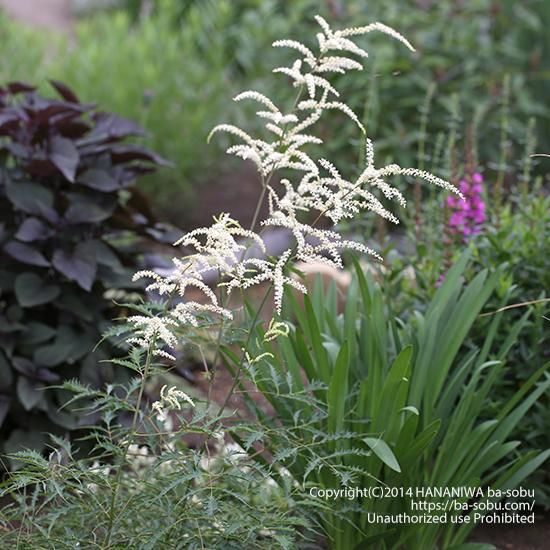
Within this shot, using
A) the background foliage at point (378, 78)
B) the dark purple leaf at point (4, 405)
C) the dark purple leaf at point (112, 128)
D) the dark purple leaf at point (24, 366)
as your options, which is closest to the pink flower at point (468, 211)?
the dark purple leaf at point (112, 128)

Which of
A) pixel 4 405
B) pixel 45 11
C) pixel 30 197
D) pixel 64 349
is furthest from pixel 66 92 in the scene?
pixel 45 11

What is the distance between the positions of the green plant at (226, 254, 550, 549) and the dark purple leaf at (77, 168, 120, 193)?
988mm

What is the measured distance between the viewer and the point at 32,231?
356 cm

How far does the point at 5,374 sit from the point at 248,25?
5.64 meters

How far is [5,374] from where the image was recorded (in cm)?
357

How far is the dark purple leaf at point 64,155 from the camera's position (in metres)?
3.51

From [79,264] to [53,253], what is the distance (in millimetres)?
121

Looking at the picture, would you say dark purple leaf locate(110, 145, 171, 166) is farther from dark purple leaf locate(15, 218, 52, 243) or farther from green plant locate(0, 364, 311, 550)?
green plant locate(0, 364, 311, 550)

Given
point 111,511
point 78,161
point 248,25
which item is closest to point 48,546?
point 111,511

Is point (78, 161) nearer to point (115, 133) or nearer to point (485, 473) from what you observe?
point (115, 133)

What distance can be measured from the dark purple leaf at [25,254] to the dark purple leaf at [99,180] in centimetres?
32

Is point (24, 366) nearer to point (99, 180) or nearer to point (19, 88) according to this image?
point (99, 180)

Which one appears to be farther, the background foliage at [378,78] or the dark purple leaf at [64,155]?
the background foliage at [378,78]

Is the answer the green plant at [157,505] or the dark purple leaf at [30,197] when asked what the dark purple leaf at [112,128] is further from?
the green plant at [157,505]
